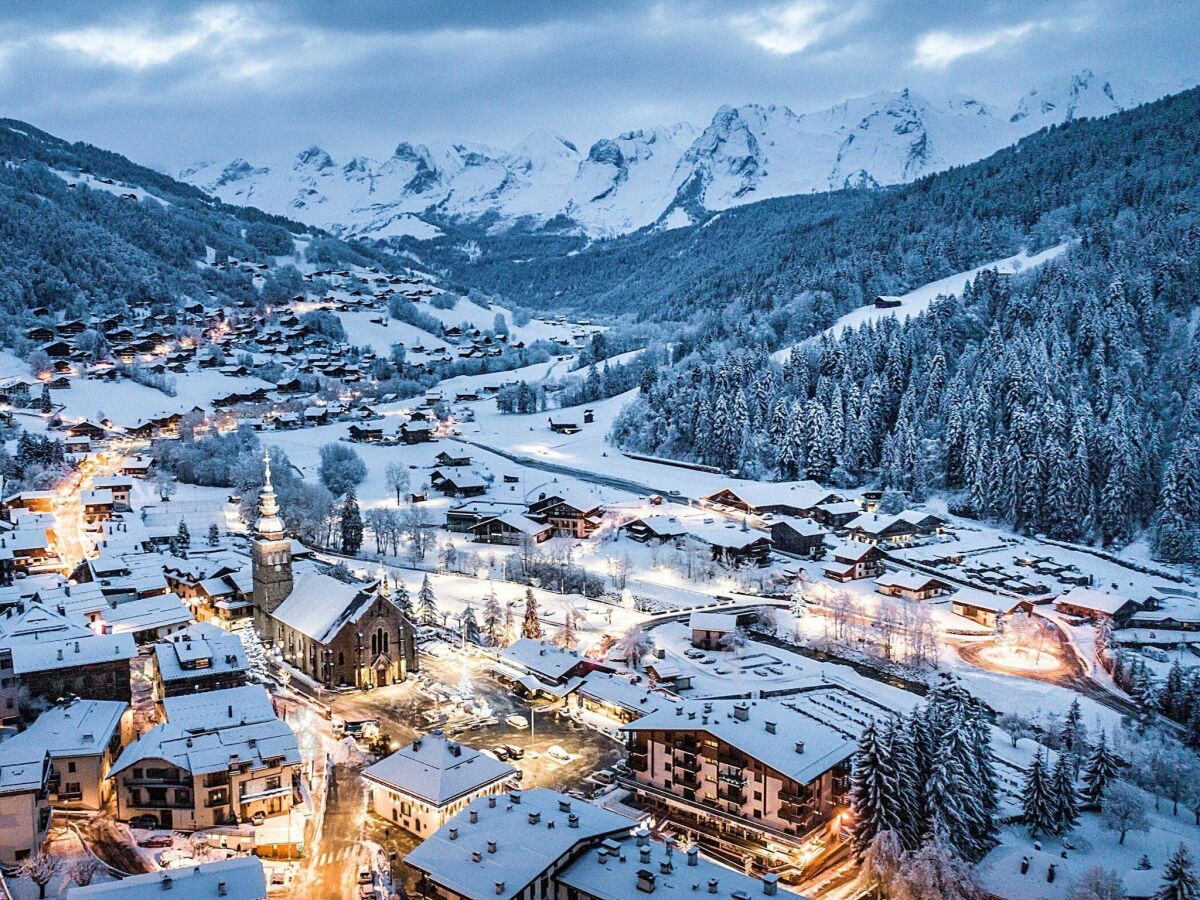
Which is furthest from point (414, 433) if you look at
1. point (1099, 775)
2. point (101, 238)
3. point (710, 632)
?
point (101, 238)

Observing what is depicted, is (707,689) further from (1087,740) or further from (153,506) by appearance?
(153,506)

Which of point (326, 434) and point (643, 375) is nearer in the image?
point (326, 434)

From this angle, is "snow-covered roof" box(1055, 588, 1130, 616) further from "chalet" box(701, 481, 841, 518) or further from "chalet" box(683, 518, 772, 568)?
"chalet" box(701, 481, 841, 518)

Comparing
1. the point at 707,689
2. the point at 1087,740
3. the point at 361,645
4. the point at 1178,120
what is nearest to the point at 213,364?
the point at 361,645

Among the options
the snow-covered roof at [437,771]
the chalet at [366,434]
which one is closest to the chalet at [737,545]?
the snow-covered roof at [437,771]

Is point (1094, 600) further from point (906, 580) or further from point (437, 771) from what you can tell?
point (437, 771)

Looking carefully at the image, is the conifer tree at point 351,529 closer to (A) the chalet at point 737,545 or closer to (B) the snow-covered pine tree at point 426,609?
(B) the snow-covered pine tree at point 426,609

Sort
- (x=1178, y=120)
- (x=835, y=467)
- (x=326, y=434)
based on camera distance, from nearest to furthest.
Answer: (x=835, y=467) < (x=326, y=434) < (x=1178, y=120)
